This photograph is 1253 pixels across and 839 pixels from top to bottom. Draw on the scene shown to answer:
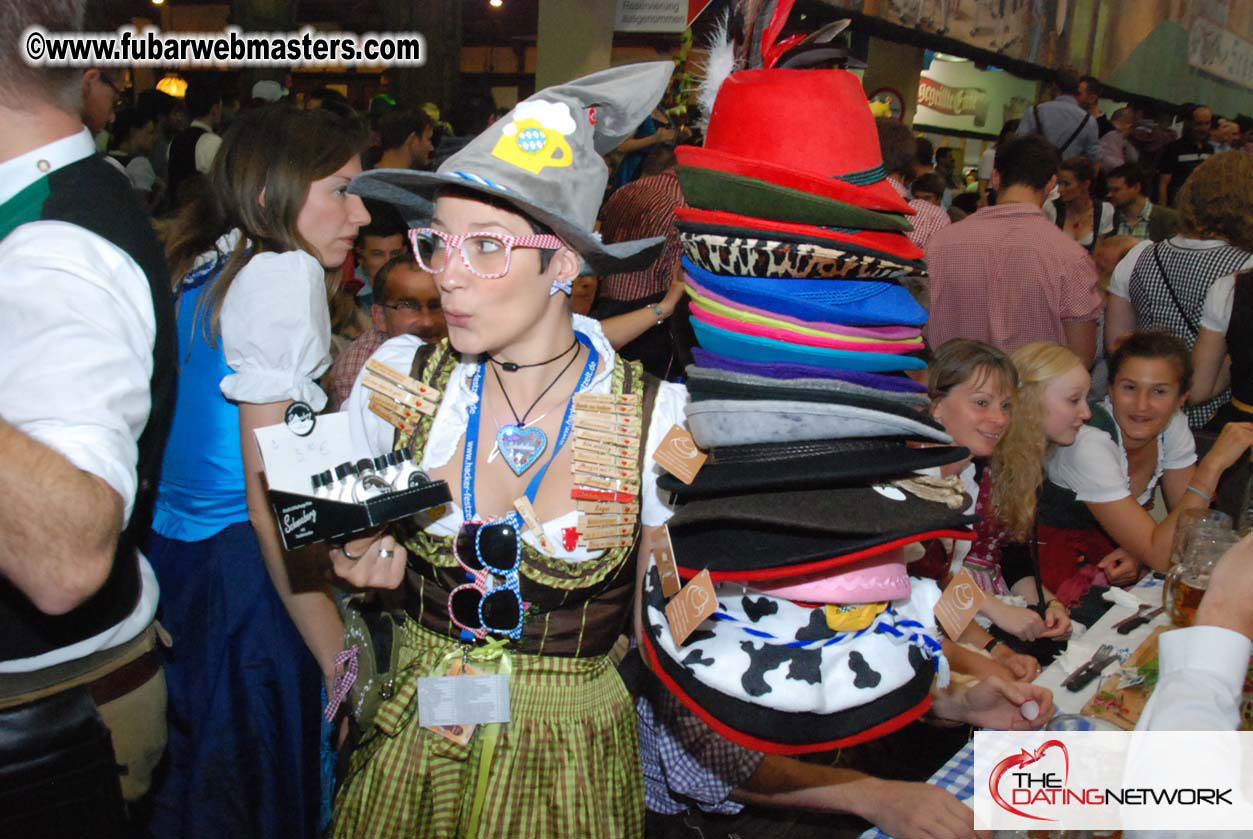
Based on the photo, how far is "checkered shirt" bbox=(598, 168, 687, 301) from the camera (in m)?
4.40

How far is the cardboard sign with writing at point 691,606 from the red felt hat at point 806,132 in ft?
1.99

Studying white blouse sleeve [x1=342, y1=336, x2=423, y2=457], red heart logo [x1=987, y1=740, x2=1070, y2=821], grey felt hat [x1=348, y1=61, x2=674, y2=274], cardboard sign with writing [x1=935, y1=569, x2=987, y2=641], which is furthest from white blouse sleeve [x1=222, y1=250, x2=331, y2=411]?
red heart logo [x1=987, y1=740, x2=1070, y2=821]

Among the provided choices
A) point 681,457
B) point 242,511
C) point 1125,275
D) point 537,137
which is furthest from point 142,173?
point 681,457

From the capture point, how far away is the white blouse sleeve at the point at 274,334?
2137mm

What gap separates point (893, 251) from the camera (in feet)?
4.57

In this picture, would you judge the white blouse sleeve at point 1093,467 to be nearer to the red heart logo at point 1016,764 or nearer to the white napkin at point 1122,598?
the white napkin at point 1122,598

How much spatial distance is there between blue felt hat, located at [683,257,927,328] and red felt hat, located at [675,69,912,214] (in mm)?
132

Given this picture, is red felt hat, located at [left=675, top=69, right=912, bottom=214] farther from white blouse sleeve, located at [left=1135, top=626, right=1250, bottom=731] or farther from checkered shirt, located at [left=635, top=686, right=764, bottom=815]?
checkered shirt, located at [left=635, top=686, right=764, bottom=815]

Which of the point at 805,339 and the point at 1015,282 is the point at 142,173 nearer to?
the point at 1015,282

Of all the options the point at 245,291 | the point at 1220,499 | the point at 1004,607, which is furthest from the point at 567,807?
the point at 1220,499

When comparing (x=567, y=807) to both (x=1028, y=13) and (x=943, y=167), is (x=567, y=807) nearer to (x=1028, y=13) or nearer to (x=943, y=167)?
(x=943, y=167)

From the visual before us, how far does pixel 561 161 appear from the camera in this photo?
1.77m

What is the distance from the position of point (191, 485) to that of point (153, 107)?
19.1 ft

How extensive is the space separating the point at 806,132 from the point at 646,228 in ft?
9.93
